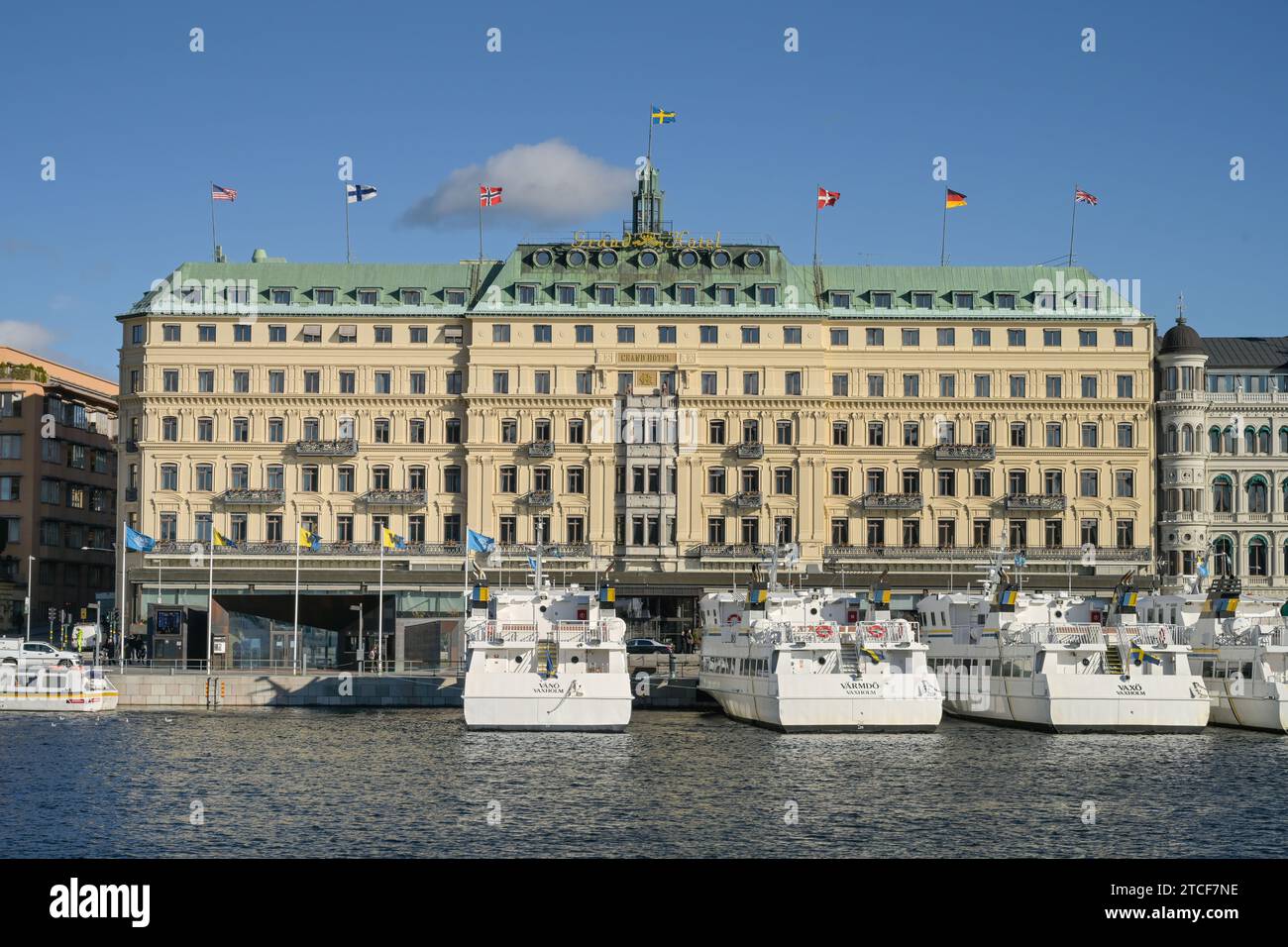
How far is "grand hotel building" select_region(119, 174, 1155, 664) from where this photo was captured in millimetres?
135625

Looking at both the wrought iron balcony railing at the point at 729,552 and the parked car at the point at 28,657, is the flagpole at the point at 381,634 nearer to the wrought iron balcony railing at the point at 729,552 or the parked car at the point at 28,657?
the parked car at the point at 28,657

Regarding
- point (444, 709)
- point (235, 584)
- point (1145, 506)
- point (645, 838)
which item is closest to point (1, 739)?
point (444, 709)

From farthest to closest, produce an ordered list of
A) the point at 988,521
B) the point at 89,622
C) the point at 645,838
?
the point at 89,622
the point at 988,521
the point at 645,838

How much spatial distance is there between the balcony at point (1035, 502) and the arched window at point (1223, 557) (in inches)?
541

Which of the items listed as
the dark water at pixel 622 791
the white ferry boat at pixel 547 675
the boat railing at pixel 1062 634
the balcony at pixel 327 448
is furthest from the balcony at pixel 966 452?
the white ferry boat at pixel 547 675

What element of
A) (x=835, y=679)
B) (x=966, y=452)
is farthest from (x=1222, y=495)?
(x=835, y=679)

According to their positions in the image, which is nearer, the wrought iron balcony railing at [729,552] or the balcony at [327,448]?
the wrought iron balcony railing at [729,552]

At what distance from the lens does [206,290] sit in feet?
457

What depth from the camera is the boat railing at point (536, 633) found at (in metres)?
84.5

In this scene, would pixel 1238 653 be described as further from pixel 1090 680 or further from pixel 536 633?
pixel 536 633

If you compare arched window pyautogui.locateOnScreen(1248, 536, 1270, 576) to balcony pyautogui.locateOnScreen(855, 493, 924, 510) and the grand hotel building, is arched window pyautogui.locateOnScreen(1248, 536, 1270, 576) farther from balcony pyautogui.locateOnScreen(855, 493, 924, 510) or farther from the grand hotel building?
balcony pyautogui.locateOnScreen(855, 493, 924, 510)

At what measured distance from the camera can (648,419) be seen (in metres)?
136

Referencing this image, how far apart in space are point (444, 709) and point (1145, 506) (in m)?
67.4
